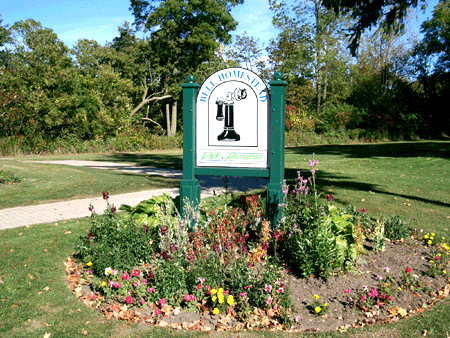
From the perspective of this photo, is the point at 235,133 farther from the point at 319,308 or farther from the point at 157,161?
the point at 157,161

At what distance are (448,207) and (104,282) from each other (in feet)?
23.5

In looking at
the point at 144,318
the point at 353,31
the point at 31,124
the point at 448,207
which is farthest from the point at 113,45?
the point at 144,318

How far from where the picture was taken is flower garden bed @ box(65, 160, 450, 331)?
12.5ft

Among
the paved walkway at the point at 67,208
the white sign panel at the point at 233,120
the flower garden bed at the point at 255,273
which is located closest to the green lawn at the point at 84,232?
the flower garden bed at the point at 255,273

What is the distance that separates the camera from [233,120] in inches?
223

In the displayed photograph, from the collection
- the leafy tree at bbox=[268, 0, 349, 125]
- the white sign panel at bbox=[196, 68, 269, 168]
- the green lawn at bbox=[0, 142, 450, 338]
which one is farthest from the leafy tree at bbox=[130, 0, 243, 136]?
the white sign panel at bbox=[196, 68, 269, 168]

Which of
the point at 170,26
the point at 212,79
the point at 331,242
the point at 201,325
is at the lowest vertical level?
the point at 201,325

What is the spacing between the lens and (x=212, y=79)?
5.70 metres

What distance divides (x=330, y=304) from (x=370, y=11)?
7803mm

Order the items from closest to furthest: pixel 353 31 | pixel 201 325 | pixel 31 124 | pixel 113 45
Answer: pixel 201 325 → pixel 353 31 → pixel 31 124 → pixel 113 45

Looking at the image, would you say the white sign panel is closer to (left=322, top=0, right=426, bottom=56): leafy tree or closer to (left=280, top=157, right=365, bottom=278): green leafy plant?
(left=280, top=157, right=365, bottom=278): green leafy plant

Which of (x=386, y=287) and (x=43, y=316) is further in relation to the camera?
(x=386, y=287)

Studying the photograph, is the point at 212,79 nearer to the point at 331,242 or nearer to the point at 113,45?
the point at 331,242

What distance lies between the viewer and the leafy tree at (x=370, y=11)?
30.8ft
